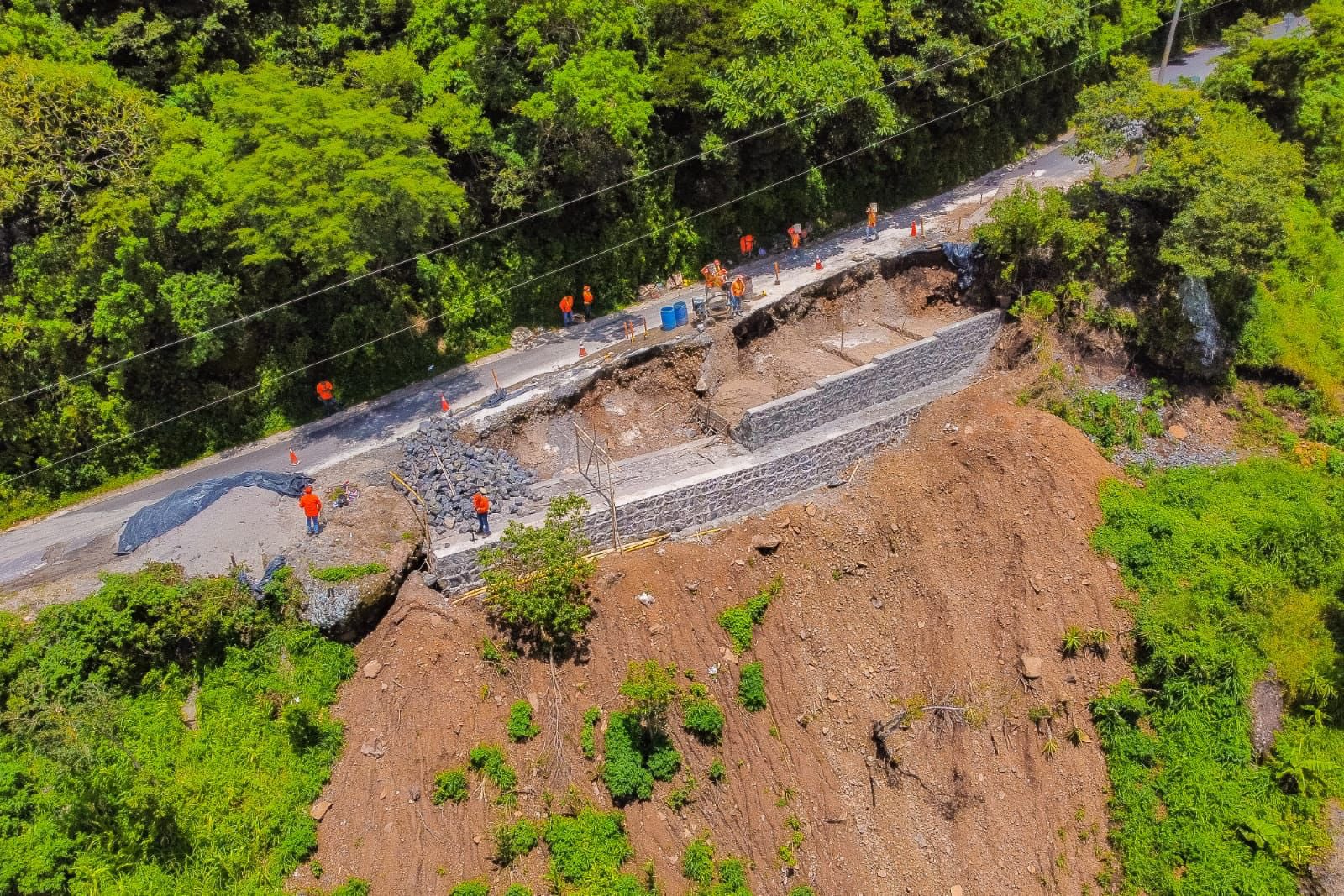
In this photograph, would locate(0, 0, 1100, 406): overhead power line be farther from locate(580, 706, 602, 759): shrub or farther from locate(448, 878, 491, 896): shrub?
locate(448, 878, 491, 896): shrub

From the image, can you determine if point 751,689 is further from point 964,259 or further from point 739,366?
point 964,259

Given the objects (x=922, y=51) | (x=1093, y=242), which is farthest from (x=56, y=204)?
(x=1093, y=242)

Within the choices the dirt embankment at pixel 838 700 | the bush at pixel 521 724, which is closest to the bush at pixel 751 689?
the dirt embankment at pixel 838 700

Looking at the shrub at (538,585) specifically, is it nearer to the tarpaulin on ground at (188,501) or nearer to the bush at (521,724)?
the bush at (521,724)

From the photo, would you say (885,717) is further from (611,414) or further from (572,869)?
(611,414)

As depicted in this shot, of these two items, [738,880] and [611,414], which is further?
[611,414]

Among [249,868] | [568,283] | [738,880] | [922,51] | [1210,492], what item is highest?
[922,51]
